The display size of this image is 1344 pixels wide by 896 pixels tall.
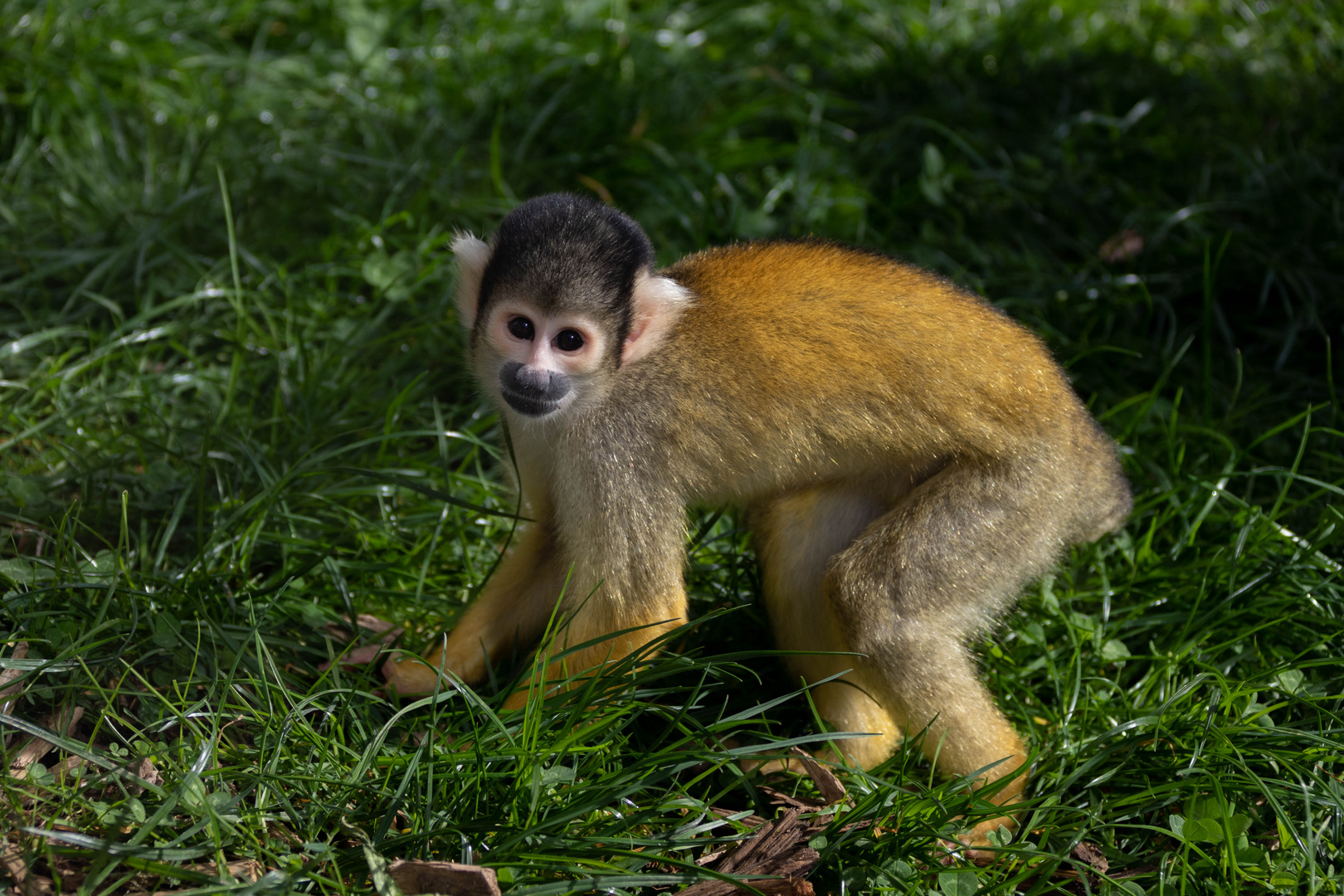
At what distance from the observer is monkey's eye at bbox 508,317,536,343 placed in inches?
114

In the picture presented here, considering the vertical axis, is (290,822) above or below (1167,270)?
below

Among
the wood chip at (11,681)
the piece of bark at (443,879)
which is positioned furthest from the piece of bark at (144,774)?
the piece of bark at (443,879)

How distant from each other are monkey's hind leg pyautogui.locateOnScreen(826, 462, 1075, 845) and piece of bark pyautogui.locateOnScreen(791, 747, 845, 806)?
254 millimetres

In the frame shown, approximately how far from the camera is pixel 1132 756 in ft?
9.75

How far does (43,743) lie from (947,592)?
7.49 ft

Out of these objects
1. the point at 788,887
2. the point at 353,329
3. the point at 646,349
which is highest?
the point at 646,349

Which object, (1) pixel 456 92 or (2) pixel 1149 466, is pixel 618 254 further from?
(1) pixel 456 92

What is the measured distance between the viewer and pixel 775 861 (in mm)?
2557

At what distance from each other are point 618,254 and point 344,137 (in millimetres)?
2833

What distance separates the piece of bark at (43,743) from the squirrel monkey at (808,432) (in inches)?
34.1

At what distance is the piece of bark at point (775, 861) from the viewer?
2465 millimetres

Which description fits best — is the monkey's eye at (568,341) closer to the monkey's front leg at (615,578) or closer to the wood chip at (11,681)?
the monkey's front leg at (615,578)

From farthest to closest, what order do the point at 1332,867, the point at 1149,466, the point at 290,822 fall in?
the point at 1149,466 → the point at 1332,867 → the point at 290,822


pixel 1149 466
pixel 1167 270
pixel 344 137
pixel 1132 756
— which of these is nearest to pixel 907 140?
pixel 1167 270
